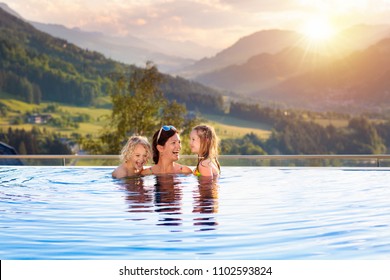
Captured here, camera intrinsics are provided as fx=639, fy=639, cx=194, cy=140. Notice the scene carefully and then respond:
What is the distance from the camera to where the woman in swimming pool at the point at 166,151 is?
6.87 m

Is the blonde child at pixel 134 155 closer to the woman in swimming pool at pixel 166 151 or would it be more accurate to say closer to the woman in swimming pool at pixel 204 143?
the woman in swimming pool at pixel 166 151

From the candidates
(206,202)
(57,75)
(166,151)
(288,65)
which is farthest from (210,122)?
(206,202)

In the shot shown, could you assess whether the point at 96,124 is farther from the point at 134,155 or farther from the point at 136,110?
the point at 134,155

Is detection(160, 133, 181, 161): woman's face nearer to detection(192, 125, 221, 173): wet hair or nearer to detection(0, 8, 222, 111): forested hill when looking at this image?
detection(192, 125, 221, 173): wet hair

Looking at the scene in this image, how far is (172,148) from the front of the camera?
6.97 metres

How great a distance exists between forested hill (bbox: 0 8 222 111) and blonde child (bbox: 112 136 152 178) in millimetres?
48338

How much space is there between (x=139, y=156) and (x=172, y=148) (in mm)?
370

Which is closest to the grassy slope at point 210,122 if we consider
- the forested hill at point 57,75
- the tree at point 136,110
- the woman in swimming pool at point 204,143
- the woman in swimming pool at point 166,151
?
the forested hill at point 57,75

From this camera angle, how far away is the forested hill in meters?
58.3

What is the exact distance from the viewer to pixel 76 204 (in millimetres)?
5199

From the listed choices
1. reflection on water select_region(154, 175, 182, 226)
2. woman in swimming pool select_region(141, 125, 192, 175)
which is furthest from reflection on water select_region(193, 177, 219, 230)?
woman in swimming pool select_region(141, 125, 192, 175)

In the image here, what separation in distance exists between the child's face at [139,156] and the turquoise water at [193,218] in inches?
7.5

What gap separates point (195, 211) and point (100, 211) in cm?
71
